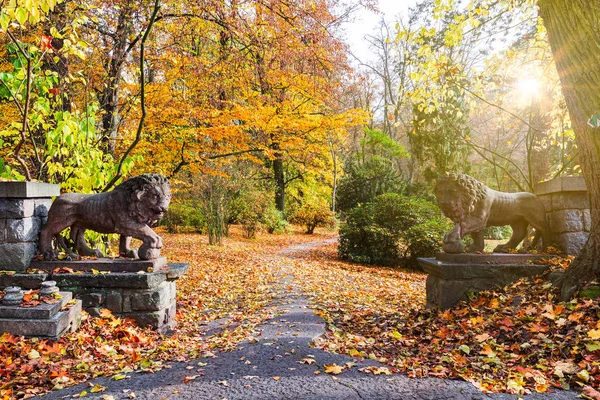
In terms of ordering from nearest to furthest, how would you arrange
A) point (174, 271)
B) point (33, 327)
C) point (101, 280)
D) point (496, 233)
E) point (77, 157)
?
1. point (33, 327)
2. point (101, 280)
3. point (174, 271)
4. point (77, 157)
5. point (496, 233)

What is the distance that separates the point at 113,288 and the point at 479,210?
4485 millimetres

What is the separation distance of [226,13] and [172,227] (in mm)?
13556

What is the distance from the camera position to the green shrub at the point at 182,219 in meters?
18.3

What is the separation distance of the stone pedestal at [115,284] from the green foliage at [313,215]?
16.8m

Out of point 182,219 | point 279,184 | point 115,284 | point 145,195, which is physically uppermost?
point 279,184

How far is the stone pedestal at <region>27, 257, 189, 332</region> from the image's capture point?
4.12 metres

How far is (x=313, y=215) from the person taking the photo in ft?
69.0

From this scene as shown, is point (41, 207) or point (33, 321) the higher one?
point (41, 207)

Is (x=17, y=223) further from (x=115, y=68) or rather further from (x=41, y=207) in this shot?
(x=115, y=68)

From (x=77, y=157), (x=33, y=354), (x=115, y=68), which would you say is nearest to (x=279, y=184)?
(x=115, y=68)

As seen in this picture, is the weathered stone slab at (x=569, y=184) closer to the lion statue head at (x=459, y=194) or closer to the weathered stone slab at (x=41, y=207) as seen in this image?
the lion statue head at (x=459, y=194)

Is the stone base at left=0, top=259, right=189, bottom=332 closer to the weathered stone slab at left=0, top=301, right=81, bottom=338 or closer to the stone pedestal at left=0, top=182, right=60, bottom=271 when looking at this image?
the stone pedestal at left=0, top=182, right=60, bottom=271

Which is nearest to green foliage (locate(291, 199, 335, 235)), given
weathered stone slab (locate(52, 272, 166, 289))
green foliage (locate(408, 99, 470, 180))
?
green foliage (locate(408, 99, 470, 180))

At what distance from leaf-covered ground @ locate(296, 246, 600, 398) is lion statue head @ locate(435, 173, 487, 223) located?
1.03 m
